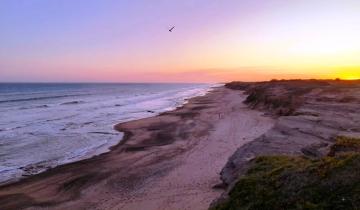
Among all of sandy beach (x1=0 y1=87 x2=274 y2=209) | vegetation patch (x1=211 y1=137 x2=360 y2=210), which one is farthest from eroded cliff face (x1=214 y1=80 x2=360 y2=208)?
sandy beach (x1=0 y1=87 x2=274 y2=209)

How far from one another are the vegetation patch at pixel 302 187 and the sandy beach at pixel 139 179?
296 centimetres

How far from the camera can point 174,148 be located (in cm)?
1862

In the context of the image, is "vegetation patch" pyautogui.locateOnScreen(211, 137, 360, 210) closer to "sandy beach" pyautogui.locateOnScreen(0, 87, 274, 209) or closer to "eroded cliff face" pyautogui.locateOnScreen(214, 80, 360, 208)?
"eroded cliff face" pyautogui.locateOnScreen(214, 80, 360, 208)

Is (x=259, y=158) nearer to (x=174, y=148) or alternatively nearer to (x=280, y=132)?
(x=280, y=132)

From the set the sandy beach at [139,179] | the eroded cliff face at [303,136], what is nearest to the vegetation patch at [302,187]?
the eroded cliff face at [303,136]

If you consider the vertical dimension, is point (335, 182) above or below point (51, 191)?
above

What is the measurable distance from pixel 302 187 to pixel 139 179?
7.86 m

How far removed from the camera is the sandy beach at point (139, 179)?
11.1 m

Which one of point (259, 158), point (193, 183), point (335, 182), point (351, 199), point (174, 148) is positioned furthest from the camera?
point (174, 148)

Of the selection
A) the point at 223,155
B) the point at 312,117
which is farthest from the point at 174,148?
the point at 312,117

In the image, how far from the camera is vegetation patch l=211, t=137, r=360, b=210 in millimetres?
5699

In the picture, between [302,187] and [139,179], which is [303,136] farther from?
[302,187]

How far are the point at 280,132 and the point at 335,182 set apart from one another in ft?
30.6

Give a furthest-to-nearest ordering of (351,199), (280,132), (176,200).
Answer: (280,132), (176,200), (351,199)
